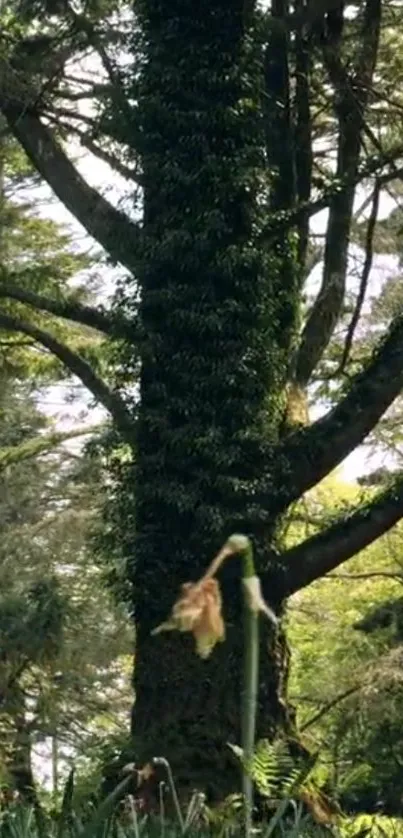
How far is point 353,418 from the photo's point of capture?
10000 millimetres

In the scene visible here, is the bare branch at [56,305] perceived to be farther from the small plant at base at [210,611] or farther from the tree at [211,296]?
the small plant at base at [210,611]

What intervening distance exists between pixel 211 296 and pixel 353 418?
138 cm

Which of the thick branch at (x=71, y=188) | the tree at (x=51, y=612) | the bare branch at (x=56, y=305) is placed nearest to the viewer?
the thick branch at (x=71, y=188)

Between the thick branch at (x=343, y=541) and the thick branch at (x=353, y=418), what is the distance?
393 millimetres

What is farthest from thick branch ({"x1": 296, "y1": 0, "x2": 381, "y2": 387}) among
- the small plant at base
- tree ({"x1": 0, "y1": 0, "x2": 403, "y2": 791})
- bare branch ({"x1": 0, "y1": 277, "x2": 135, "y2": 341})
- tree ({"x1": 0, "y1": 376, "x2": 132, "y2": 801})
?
the small plant at base

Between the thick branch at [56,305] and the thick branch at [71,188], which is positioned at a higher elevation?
the thick branch at [71,188]

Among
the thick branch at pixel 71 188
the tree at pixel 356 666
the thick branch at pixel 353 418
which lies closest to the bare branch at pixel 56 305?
the thick branch at pixel 71 188

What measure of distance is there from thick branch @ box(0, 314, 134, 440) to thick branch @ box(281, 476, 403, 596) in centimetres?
153

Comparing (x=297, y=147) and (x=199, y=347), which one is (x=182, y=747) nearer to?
(x=199, y=347)

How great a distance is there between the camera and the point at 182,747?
9.18 m

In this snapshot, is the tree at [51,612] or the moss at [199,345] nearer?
the moss at [199,345]

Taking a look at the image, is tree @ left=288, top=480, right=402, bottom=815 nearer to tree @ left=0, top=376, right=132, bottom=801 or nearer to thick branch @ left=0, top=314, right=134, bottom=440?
thick branch @ left=0, top=314, right=134, bottom=440

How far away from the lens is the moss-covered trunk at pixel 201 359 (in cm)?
926

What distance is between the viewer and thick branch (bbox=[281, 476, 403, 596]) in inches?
386
